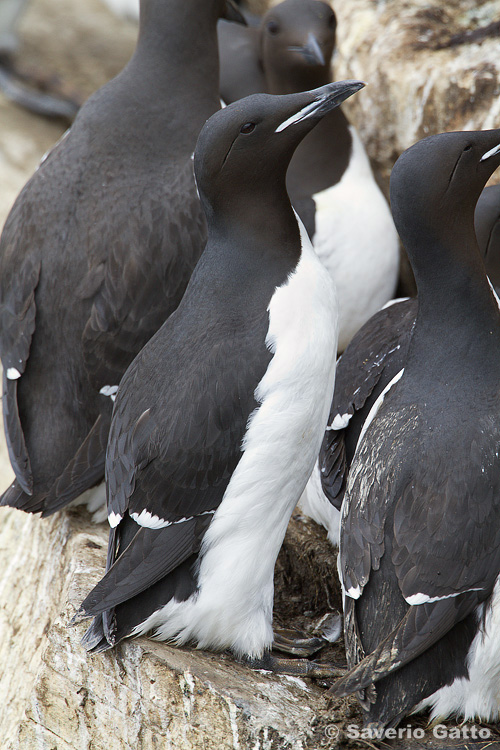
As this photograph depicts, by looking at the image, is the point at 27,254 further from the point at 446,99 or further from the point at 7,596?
the point at 446,99

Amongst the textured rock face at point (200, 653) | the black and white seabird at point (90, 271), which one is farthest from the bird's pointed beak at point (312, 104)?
the textured rock face at point (200, 653)

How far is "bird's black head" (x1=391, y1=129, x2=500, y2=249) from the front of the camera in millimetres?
3229

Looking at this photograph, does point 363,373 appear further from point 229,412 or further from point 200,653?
point 200,653

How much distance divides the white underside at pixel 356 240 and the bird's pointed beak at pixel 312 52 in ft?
1.49

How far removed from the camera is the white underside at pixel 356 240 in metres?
5.02

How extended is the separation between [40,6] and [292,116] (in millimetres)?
9574

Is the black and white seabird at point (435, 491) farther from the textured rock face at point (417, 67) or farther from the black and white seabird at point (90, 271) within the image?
the textured rock face at point (417, 67)

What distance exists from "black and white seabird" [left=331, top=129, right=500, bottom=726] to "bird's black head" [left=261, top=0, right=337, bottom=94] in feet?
6.25

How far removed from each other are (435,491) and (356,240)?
7.27ft

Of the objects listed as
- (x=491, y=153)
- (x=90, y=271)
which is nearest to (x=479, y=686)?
(x=491, y=153)

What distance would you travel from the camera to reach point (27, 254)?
446cm

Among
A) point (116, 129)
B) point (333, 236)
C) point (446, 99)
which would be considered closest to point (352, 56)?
point (446, 99)

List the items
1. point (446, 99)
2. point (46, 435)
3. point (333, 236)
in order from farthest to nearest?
point (446, 99)
point (333, 236)
point (46, 435)

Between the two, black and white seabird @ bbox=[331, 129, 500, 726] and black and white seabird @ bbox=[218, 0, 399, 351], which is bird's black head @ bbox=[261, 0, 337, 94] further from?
black and white seabird @ bbox=[331, 129, 500, 726]
